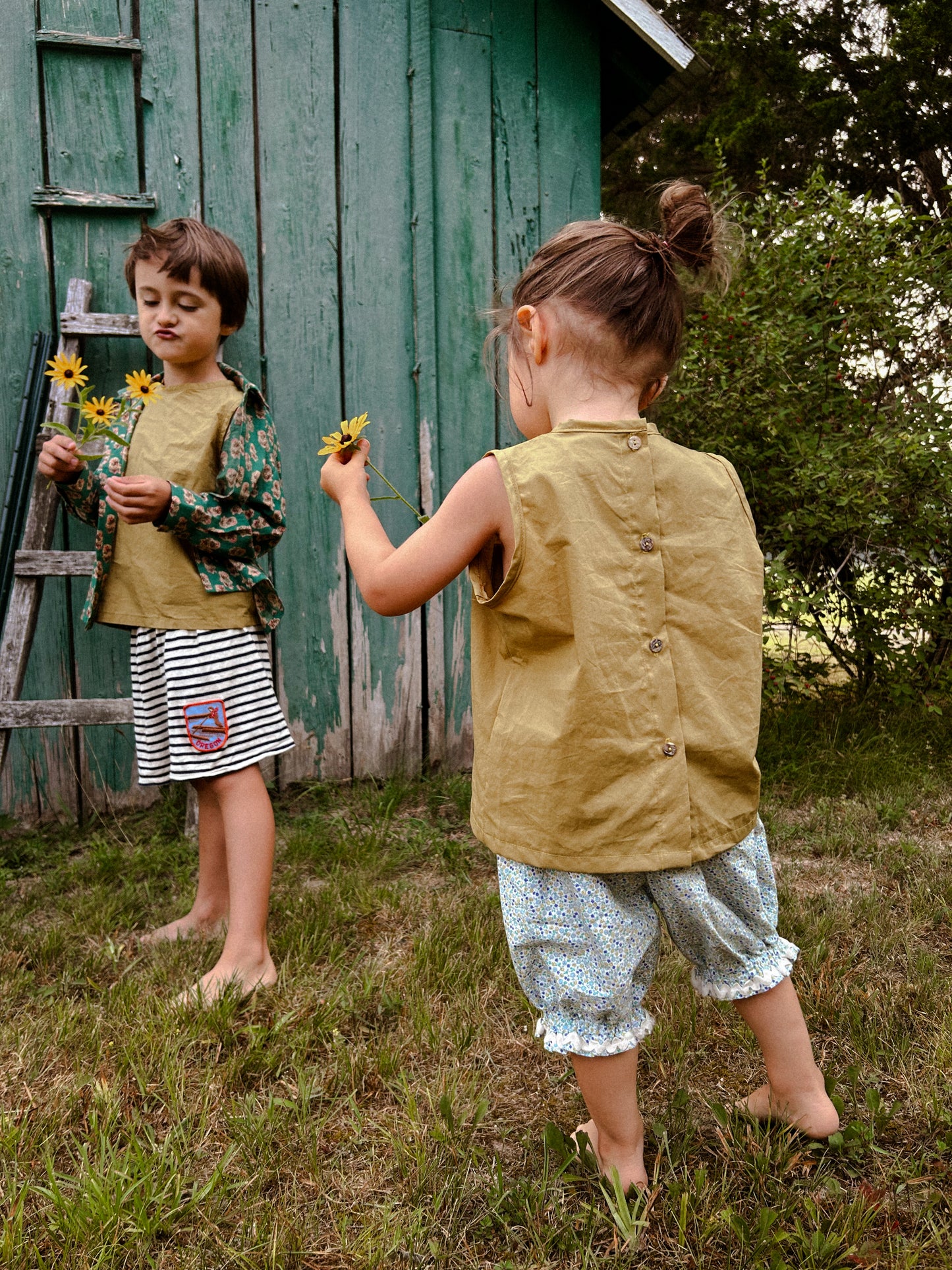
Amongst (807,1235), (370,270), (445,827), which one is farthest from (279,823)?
(807,1235)

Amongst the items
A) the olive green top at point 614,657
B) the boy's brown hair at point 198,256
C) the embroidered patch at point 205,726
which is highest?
the boy's brown hair at point 198,256

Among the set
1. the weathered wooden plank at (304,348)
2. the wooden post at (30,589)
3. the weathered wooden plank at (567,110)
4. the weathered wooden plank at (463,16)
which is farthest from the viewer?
the weathered wooden plank at (567,110)

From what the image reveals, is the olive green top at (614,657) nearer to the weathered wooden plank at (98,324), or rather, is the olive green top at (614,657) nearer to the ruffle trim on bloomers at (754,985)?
the ruffle trim on bloomers at (754,985)

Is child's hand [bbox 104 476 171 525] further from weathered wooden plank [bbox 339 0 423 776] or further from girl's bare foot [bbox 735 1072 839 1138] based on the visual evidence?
girl's bare foot [bbox 735 1072 839 1138]

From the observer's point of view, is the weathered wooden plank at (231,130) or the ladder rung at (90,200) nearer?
the ladder rung at (90,200)

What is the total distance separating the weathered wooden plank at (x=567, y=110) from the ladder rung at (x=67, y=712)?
7.85ft

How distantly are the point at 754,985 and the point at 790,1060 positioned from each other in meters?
0.17

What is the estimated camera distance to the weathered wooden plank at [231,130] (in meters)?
3.38

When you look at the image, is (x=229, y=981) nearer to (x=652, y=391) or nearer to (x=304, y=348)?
(x=652, y=391)

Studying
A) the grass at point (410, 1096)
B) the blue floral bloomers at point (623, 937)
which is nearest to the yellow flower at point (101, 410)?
the grass at point (410, 1096)

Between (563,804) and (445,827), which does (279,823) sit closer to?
(445,827)

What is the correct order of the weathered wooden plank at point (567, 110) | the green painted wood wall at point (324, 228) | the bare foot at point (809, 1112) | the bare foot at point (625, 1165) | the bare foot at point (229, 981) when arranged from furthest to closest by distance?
the weathered wooden plank at point (567, 110)
the green painted wood wall at point (324, 228)
the bare foot at point (229, 981)
the bare foot at point (809, 1112)
the bare foot at point (625, 1165)

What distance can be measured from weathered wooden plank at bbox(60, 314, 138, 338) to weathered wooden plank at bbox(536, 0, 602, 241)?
1.62 meters

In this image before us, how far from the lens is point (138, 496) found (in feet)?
7.12
